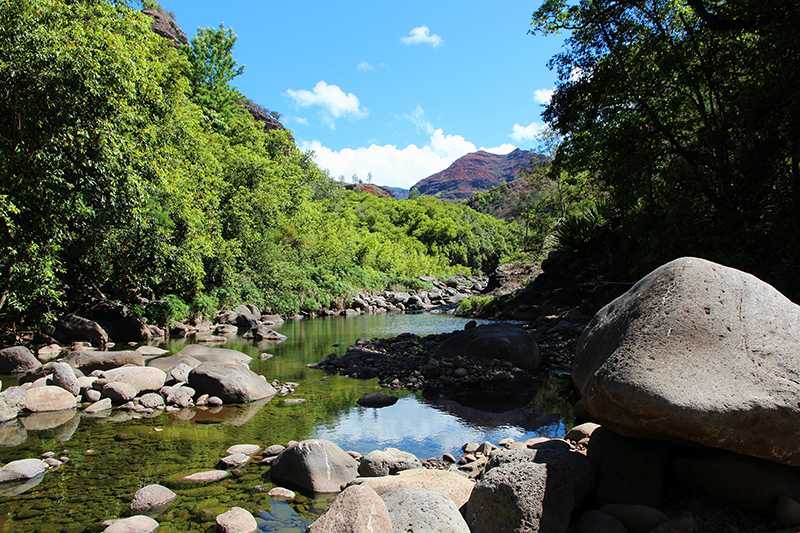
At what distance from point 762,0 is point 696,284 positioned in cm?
793

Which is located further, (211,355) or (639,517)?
(211,355)

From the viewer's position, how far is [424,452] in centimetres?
594

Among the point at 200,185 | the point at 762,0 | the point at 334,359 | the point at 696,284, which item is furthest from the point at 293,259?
the point at 696,284

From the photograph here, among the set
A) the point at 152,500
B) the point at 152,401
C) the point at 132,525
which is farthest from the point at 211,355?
the point at 132,525

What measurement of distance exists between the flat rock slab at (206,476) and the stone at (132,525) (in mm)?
947

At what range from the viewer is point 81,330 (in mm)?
13461

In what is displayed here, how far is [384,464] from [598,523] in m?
2.33

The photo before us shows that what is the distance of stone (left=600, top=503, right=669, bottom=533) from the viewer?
332 cm

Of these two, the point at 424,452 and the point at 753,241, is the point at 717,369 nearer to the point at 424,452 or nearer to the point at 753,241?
the point at 424,452

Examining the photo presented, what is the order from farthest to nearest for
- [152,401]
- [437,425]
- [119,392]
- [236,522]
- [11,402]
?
[119,392] < [152,401] < [11,402] < [437,425] < [236,522]

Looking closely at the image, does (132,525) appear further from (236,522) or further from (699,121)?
(699,121)

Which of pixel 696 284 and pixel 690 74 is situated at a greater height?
pixel 690 74

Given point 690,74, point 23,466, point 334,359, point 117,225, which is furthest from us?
point 117,225

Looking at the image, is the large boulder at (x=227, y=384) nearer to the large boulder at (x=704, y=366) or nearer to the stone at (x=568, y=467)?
the stone at (x=568, y=467)
